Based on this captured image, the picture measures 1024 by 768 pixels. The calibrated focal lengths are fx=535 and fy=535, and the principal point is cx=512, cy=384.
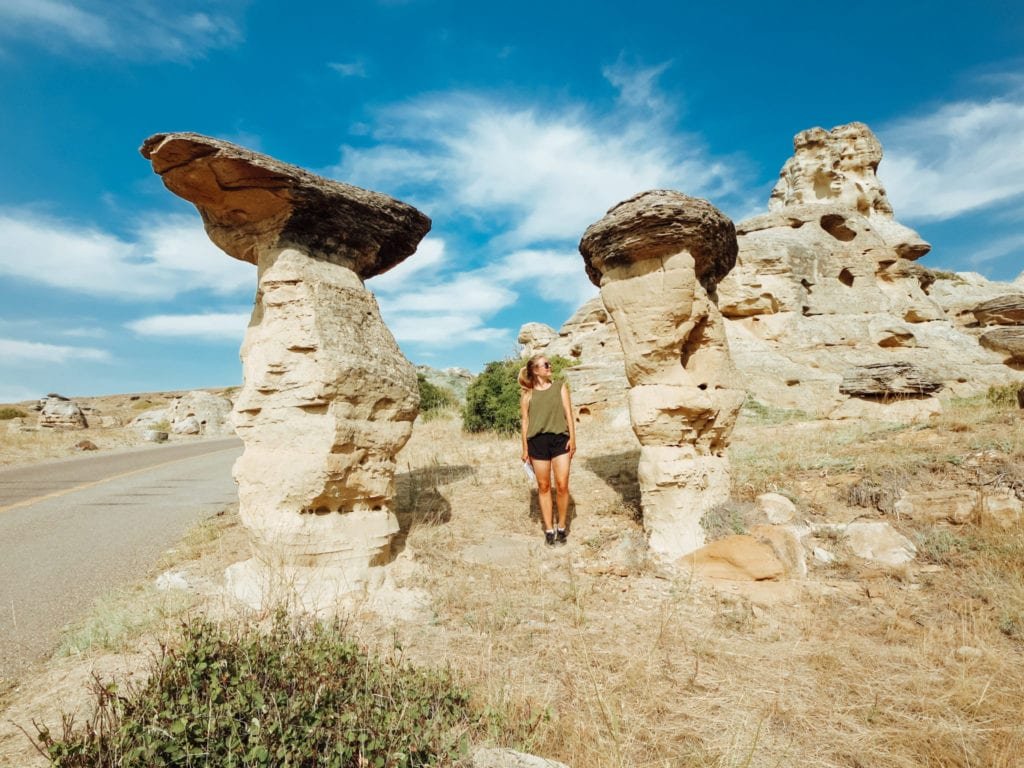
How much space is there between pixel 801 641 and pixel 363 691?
2.75m

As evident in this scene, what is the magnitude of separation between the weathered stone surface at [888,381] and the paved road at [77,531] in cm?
1211

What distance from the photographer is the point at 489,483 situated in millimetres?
8164

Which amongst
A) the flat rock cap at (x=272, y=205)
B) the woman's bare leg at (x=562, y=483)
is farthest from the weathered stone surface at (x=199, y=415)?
the woman's bare leg at (x=562, y=483)

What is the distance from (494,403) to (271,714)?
11.4 m

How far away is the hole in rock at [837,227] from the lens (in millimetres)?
17188

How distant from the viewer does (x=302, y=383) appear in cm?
425

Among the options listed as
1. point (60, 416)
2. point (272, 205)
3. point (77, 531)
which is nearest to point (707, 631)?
point (272, 205)

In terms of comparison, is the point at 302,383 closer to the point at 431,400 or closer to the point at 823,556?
the point at 823,556

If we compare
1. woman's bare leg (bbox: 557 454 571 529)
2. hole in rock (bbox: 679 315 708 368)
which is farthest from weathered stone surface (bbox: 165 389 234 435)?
hole in rock (bbox: 679 315 708 368)

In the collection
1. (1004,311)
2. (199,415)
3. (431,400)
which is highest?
(1004,311)

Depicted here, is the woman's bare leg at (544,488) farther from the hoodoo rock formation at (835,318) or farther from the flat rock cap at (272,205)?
the hoodoo rock formation at (835,318)

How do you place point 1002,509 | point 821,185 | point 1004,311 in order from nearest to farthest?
1. point 1002,509
2. point 1004,311
3. point 821,185

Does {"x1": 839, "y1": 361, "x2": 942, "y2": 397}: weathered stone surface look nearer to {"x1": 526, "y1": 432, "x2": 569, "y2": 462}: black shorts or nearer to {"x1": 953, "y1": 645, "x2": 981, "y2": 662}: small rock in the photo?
{"x1": 526, "y1": 432, "x2": 569, "y2": 462}: black shorts

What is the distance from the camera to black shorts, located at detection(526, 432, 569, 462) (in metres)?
5.82
